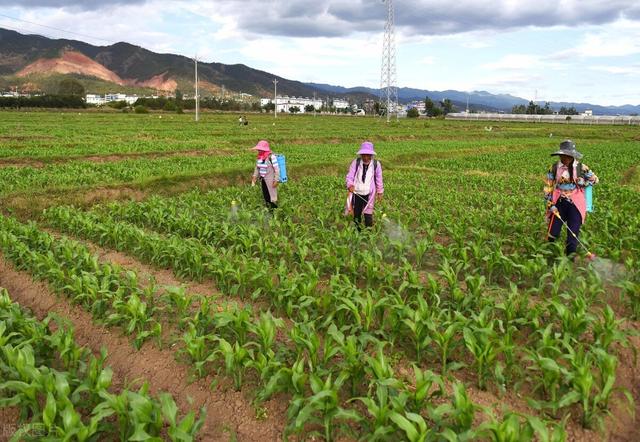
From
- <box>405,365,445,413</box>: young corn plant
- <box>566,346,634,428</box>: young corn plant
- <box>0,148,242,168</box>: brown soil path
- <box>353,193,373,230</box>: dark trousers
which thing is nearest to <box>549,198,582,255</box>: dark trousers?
<box>353,193,373,230</box>: dark trousers

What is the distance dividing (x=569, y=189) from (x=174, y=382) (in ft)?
21.3

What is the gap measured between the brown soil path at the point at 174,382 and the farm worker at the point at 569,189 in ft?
18.9

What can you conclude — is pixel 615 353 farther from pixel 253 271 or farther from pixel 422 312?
pixel 253 271

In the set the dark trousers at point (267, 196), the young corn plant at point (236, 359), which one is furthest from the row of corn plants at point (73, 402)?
the dark trousers at point (267, 196)

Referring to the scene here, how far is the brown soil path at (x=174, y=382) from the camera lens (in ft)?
12.5

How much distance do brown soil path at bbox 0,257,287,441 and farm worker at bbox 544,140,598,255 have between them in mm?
5758

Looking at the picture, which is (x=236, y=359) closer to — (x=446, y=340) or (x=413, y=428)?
(x=413, y=428)

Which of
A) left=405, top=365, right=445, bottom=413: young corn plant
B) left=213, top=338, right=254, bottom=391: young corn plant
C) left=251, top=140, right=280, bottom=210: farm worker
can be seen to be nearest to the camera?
left=405, top=365, right=445, bottom=413: young corn plant

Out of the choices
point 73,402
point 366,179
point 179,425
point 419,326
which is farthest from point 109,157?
point 179,425

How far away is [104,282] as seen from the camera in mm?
5848

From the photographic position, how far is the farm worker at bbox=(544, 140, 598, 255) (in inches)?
285

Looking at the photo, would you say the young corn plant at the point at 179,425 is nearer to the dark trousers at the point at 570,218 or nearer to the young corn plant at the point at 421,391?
the young corn plant at the point at 421,391

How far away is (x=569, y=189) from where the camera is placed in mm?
7352

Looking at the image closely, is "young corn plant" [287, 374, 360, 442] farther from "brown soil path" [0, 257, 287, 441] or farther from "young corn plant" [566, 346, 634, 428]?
"young corn plant" [566, 346, 634, 428]
